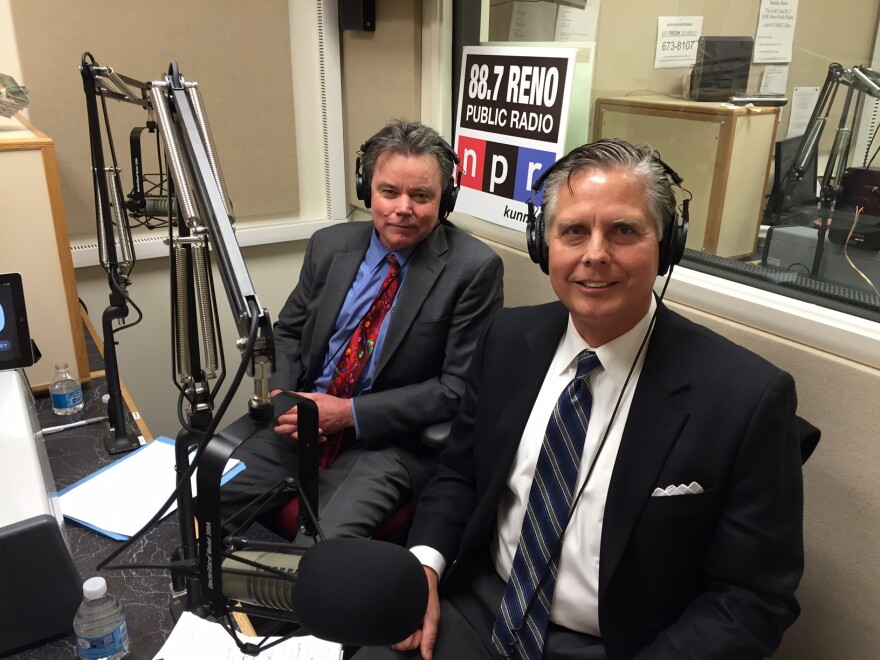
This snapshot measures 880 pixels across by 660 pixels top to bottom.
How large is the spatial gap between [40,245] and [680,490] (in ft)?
5.04

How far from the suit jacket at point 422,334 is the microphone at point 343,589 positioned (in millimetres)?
1062

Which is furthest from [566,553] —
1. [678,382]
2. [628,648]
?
[678,382]

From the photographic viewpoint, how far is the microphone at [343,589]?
0.69 metres

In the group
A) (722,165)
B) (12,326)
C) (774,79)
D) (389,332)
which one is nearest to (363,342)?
(389,332)

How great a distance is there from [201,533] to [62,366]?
1.20 meters

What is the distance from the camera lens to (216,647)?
100 centimetres

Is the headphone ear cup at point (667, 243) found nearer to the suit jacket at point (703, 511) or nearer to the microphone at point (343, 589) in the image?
the suit jacket at point (703, 511)

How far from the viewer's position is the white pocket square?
1.08 m

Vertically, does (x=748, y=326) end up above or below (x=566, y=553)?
above

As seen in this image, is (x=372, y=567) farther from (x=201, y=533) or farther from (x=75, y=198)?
(x=75, y=198)

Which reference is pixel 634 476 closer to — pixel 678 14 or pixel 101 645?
pixel 101 645

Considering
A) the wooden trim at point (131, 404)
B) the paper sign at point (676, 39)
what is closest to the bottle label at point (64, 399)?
the wooden trim at point (131, 404)

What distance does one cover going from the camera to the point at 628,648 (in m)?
1.14

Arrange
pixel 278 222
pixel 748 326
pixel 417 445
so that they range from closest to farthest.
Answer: pixel 748 326 → pixel 417 445 → pixel 278 222
